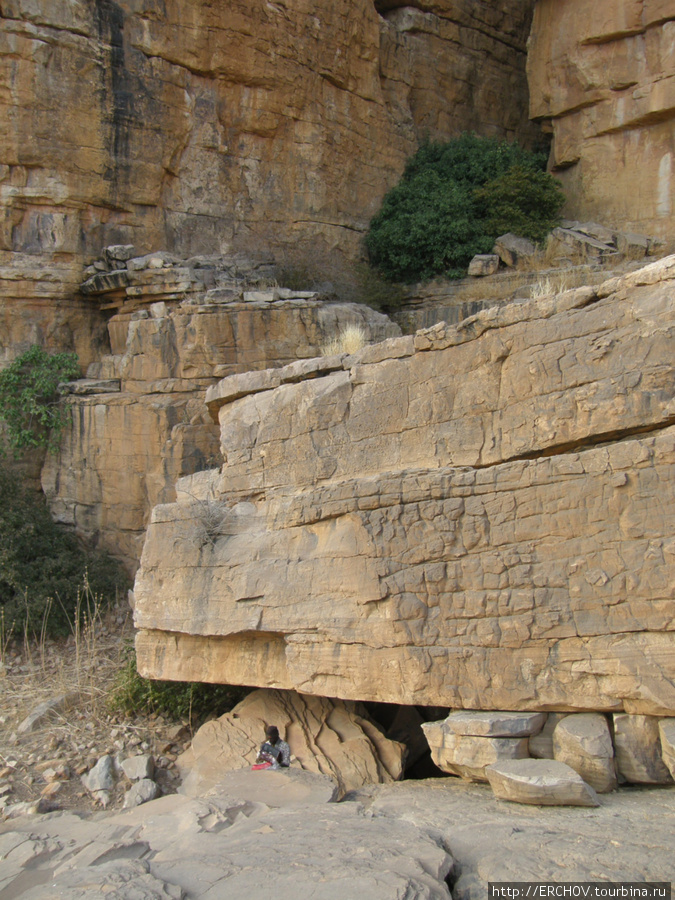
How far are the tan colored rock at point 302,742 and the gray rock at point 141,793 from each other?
0.30 meters

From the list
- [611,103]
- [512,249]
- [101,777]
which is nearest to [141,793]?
[101,777]

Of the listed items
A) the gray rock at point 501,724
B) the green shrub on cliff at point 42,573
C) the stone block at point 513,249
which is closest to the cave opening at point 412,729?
the gray rock at point 501,724

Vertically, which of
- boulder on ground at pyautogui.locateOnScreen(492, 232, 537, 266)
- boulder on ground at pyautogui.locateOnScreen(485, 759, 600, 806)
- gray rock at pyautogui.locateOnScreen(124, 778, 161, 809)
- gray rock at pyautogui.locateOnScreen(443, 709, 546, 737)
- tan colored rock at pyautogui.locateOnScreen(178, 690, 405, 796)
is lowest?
gray rock at pyautogui.locateOnScreen(124, 778, 161, 809)

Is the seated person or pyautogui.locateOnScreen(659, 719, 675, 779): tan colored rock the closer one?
pyautogui.locateOnScreen(659, 719, 675, 779): tan colored rock

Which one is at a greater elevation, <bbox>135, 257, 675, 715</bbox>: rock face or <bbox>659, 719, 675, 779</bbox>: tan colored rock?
<bbox>135, 257, 675, 715</bbox>: rock face

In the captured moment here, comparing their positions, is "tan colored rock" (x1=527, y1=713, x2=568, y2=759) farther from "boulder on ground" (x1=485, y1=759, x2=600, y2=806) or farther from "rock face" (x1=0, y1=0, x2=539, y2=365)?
"rock face" (x1=0, y1=0, x2=539, y2=365)

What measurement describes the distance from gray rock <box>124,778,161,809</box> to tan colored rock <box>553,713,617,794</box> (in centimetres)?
345

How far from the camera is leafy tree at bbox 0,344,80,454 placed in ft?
33.0

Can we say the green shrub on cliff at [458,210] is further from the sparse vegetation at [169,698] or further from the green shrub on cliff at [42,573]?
the sparse vegetation at [169,698]

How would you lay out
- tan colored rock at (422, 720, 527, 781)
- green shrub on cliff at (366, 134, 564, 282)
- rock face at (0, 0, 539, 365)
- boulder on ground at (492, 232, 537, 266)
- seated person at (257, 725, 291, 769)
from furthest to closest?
green shrub on cliff at (366, 134, 564, 282), boulder on ground at (492, 232, 537, 266), rock face at (0, 0, 539, 365), seated person at (257, 725, 291, 769), tan colored rock at (422, 720, 527, 781)

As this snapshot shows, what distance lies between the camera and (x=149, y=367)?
9.76 m

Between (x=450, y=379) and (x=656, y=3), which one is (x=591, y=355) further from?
(x=656, y=3)

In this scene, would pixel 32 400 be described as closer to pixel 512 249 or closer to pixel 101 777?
pixel 101 777

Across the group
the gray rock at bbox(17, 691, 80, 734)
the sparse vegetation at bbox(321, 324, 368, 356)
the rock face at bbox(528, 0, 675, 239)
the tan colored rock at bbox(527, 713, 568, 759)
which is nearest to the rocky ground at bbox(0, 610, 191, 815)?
the gray rock at bbox(17, 691, 80, 734)
